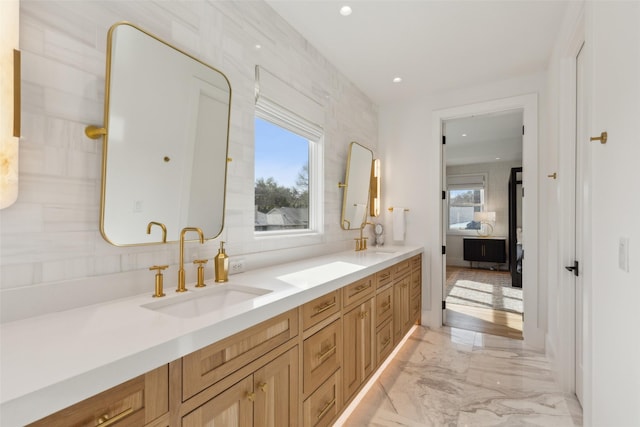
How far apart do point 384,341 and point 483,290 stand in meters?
3.42

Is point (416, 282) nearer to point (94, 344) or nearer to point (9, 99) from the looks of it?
point (94, 344)

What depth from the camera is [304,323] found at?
146cm

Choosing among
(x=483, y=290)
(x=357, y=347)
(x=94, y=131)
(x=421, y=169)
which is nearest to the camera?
(x=94, y=131)

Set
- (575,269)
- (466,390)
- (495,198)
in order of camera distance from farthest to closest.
Result: (495,198), (466,390), (575,269)

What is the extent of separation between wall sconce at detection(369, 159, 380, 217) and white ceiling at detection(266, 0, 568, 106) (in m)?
0.91

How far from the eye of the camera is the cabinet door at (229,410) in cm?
95

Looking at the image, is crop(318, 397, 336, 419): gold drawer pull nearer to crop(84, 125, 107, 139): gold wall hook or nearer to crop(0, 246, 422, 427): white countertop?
crop(0, 246, 422, 427): white countertop

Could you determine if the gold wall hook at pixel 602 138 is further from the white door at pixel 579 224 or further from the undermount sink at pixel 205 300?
the undermount sink at pixel 205 300

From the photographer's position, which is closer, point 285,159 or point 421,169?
point 285,159

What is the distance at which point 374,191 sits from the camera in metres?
3.73

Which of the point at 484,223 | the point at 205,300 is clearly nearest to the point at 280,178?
the point at 205,300

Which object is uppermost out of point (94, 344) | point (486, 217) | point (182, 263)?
point (486, 217)

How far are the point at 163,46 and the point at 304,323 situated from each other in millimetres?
1357

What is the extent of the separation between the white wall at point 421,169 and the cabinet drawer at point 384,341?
1223 millimetres
